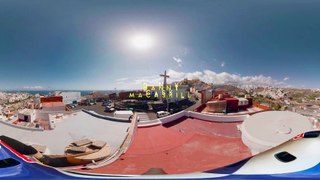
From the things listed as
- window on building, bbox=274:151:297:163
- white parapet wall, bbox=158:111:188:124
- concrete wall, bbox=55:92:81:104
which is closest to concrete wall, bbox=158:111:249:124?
white parapet wall, bbox=158:111:188:124

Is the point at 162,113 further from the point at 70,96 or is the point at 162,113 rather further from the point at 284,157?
the point at 284,157

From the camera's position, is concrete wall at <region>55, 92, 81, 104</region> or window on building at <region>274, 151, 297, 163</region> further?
concrete wall at <region>55, 92, 81, 104</region>

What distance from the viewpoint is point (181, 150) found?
1.27m

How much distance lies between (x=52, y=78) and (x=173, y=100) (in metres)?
0.78

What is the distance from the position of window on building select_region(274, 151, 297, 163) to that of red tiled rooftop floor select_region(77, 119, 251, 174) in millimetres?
162

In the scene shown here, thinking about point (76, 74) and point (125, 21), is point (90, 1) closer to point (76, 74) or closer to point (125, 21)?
point (125, 21)

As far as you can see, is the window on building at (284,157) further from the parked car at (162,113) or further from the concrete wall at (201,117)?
the parked car at (162,113)

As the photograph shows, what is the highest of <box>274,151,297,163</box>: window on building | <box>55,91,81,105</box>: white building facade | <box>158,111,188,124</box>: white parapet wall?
A: <box>55,91,81,105</box>: white building facade

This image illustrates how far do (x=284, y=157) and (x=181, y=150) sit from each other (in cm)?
58

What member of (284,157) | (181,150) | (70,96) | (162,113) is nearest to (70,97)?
(70,96)

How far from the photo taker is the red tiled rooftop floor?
1.24 meters

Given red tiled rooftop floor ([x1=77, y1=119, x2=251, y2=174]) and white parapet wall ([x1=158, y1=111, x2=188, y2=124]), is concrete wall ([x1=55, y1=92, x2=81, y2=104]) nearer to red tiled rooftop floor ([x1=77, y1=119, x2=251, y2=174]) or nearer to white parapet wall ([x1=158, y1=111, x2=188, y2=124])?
red tiled rooftop floor ([x1=77, y1=119, x2=251, y2=174])

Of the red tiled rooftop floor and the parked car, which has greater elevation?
the parked car

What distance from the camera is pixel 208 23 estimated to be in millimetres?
1343
